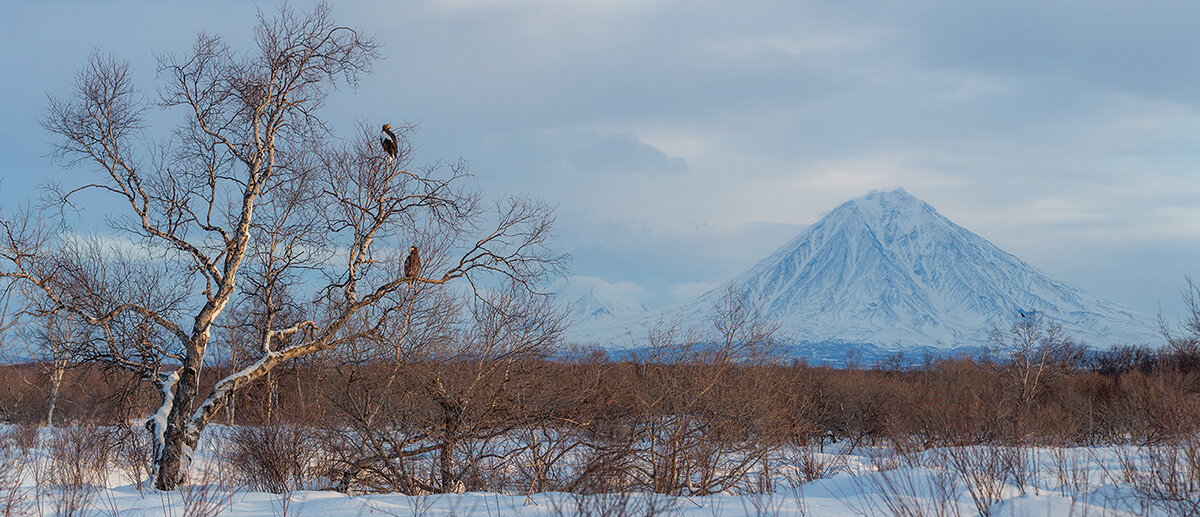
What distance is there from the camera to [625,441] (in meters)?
13.8

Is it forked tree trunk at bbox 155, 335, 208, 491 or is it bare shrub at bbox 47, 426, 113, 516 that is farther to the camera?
forked tree trunk at bbox 155, 335, 208, 491

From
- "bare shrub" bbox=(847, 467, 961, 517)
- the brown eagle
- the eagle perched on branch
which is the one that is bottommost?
"bare shrub" bbox=(847, 467, 961, 517)

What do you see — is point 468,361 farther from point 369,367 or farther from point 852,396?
point 852,396

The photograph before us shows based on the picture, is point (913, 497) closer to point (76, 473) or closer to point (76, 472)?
point (76, 473)

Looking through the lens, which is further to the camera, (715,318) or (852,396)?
(852,396)

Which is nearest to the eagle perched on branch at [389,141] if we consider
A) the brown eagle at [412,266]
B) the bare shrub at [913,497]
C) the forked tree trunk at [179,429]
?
the brown eagle at [412,266]

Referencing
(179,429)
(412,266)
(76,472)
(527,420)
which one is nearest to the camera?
(76,472)

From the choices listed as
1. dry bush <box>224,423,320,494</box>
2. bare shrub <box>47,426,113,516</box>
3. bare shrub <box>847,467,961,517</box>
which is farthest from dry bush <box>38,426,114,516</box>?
bare shrub <box>847,467,961,517</box>

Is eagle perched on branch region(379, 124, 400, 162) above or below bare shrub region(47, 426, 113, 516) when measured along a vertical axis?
above

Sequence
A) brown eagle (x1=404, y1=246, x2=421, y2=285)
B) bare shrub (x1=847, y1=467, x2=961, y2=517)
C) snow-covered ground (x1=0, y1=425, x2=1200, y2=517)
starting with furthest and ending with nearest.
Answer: brown eagle (x1=404, y1=246, x2=421, y2=285) < snow-covered ground (x1=0, y1=425, x2=1200, y2=517) < bare shrub (x1=847, y1=467, x2=961, y2=517)

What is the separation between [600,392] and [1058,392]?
112 ft

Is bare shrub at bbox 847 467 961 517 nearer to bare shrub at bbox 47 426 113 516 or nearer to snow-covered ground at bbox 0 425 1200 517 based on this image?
snow-covered ground at bbox 0 425 1200 517

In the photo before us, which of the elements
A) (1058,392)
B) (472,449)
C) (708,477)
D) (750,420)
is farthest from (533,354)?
(1058,392)

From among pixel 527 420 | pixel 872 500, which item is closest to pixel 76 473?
pixel 527 420
